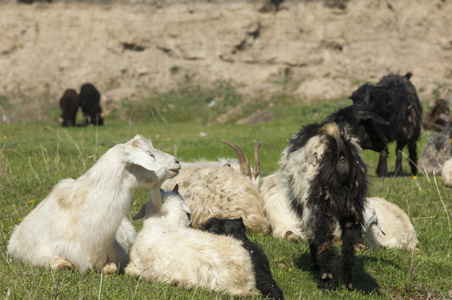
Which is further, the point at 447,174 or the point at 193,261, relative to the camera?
the point at 447,174

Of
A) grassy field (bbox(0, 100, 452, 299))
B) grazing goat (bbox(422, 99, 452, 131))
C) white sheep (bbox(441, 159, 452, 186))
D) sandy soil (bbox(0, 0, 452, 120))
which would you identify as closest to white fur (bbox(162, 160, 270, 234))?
grassy field (bbox(0, 100, 452, 299))

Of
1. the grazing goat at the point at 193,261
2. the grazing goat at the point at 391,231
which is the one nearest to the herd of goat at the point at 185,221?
the grazing goat at the point at 193,261

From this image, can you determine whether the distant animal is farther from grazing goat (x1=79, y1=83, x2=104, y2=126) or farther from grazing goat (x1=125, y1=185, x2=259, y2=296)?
grazing goat (x1=79, y1=83, x2=104, y2=126)

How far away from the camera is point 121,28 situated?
40406 mm

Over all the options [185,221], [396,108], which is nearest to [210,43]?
[396,108]

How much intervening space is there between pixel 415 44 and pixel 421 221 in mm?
33251

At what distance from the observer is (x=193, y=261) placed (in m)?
5.34

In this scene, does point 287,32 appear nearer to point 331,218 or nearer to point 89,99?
point 89,99

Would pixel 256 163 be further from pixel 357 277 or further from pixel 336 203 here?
pixel 336 203

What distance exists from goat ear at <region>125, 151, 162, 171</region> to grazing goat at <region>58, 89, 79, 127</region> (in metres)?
21.7

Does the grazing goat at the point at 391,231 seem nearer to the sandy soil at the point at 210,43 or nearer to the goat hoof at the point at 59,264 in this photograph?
the goat hoof at the point at 59,264

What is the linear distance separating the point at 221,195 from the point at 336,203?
2.79m

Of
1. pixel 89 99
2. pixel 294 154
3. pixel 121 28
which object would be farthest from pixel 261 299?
pixel 121 28

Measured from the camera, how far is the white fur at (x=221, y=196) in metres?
8.13
